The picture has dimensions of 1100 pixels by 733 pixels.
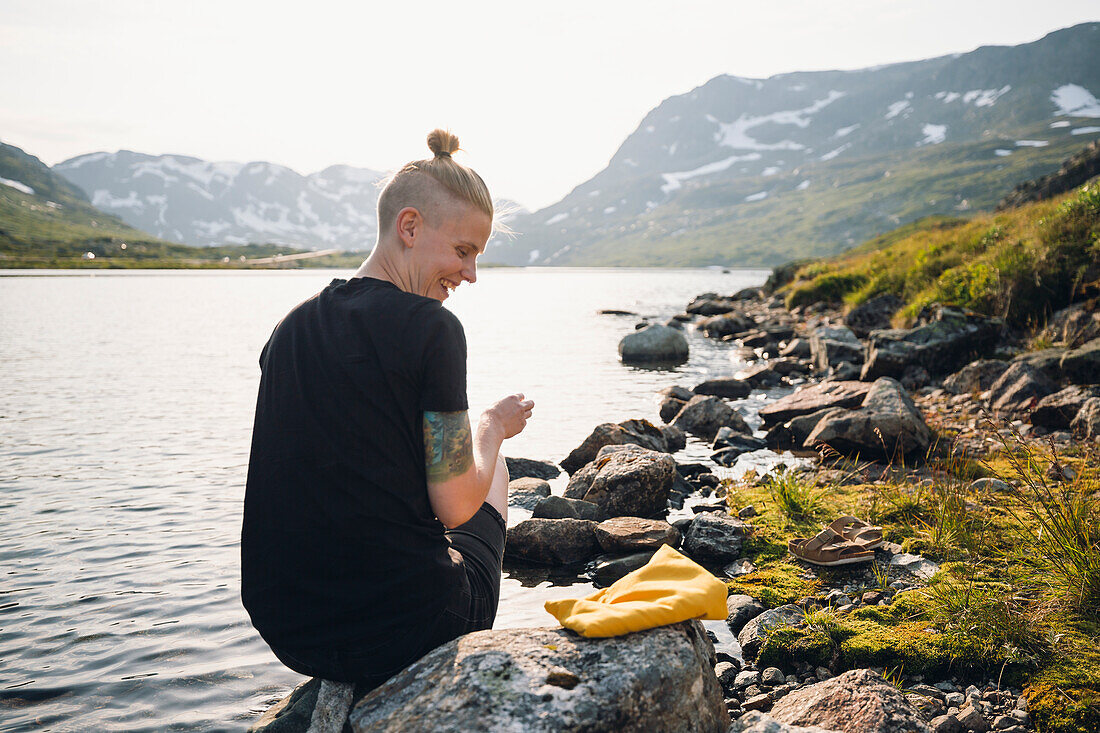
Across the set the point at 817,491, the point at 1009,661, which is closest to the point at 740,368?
the point at 817,491

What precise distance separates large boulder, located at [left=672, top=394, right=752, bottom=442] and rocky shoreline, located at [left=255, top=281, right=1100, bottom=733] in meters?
0.04

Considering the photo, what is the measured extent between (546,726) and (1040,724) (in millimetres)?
3416

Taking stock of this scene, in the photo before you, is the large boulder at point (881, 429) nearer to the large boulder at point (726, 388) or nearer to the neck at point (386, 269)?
the large boulder at point (726, 388)

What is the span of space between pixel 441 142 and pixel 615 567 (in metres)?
5.44

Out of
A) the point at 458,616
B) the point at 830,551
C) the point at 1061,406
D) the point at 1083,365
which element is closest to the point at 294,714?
the point at 458,616

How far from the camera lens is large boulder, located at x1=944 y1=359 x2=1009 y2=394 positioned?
13.7m

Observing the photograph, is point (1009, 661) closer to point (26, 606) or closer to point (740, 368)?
point (26, 606)

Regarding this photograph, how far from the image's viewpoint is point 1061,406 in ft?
36.2

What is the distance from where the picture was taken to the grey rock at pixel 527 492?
9.84 metres

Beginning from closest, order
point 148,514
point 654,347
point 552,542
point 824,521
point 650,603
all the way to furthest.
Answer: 1. point 650,603
2. point 552,542
3. point 824,521
4. point 148,514
5. point 654,347

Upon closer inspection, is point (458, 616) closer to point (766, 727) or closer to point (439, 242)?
point (766, 727)

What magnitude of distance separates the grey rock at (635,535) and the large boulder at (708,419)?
6.29m

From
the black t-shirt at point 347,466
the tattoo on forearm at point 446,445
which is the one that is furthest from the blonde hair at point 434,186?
the tattoo on forearm at point 446,445

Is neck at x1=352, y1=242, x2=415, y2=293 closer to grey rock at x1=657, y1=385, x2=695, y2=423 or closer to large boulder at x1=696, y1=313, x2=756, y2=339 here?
grey rock at x1=657, y1=385, x2=695, y2=423
